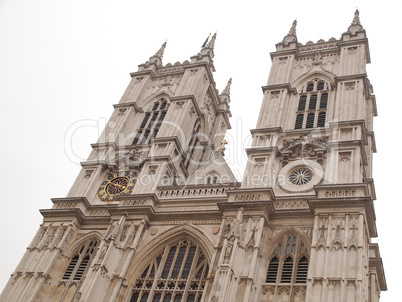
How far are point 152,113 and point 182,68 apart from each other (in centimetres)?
511

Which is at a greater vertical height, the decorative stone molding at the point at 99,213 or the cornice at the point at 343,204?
the cornice at the point at 343,204

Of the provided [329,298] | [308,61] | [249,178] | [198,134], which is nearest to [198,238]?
[249,178]

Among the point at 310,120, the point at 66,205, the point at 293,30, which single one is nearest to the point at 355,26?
the point at 293,30

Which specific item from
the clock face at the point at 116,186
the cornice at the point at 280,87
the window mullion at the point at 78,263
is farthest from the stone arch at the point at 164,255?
the cornice at the point at 280,87

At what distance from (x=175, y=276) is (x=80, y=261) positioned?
229 inches

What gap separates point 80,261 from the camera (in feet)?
85.7

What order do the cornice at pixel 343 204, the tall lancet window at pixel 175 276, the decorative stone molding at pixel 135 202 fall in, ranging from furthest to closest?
1. the decorative stone molding at pixel 135 202
2. the tall lancet window at pixel 175 276
3. the cornice at pixel 343 204

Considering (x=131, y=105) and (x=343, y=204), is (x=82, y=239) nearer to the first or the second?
(x=131, y=105)

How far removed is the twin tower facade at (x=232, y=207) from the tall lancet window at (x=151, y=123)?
10 centimetres

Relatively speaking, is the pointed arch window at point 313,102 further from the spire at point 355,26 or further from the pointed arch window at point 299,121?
the spire at point 355,26

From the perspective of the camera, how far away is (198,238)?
24500mm

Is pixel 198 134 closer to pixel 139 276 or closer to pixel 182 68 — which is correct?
pixel 182 68

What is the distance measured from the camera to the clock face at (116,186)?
29.1 metres

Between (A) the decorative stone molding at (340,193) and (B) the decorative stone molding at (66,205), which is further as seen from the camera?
(B) the decorative stone molding at (66,205)
